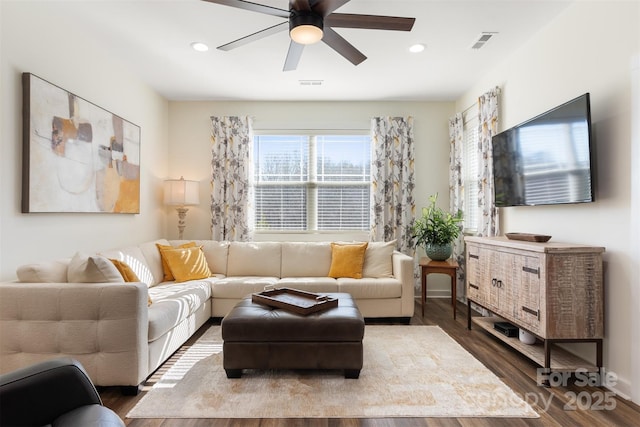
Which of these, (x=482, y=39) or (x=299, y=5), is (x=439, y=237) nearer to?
(x=482, y=39)

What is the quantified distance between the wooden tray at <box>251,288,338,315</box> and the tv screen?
1.88 metres

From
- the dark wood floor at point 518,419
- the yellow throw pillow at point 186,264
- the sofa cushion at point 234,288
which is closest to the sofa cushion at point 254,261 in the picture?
the yellow throw pillow at point 186,264

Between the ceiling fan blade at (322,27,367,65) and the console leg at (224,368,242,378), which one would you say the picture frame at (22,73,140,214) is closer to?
the console leg at (224,368,242,378)

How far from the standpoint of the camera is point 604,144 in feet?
7.59

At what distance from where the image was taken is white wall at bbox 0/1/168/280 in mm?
2229

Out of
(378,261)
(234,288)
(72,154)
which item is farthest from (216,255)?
(378,261)

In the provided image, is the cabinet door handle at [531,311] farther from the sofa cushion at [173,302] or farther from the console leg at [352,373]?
the sofa cushion at [173,302]

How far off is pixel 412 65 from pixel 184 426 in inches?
145

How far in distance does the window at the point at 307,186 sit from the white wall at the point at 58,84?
62.5 inches

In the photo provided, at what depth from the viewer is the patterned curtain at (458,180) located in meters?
4.37

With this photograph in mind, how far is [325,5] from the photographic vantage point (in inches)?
77.2

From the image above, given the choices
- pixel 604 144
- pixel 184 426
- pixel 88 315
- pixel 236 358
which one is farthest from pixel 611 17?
pixel 88 315

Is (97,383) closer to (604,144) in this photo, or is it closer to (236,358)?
(236,358)

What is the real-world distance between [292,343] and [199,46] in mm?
2773
